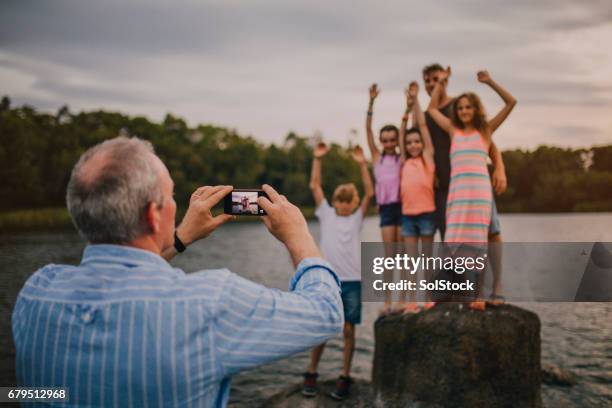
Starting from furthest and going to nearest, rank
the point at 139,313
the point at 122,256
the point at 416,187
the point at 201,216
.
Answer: the point at 416,187 < the point at 201,216 < the point at 122,256 < the point at 139,313

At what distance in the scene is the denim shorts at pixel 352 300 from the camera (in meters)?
6.33

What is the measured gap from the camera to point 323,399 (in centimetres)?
A: 666

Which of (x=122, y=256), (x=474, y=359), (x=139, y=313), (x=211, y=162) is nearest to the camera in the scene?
(x=139, y=313)

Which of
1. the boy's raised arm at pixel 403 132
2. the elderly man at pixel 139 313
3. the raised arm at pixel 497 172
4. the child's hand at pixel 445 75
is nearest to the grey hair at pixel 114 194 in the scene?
the elderly man at pixel 139 313

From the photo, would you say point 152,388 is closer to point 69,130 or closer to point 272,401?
point 272,401

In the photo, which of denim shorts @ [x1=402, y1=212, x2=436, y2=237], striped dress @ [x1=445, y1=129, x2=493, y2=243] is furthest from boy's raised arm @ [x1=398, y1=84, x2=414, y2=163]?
striped dress @ [x1=445, y1=129, x2=493, y2=243]

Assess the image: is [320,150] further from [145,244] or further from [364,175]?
[145,244]

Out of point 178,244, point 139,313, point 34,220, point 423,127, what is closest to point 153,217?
point 139,313

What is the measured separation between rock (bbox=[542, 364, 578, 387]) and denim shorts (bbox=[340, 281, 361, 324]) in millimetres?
4561

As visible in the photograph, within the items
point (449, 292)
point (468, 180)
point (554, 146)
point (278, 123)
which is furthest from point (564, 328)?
point (278, 123)

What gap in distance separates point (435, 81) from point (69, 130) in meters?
72.5

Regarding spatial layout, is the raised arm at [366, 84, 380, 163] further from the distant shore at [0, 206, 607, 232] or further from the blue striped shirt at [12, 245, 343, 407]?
the distant shore at [0, 206, 607, 232]

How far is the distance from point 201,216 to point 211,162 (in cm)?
8055

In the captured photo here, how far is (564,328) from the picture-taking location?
46.1 feet
